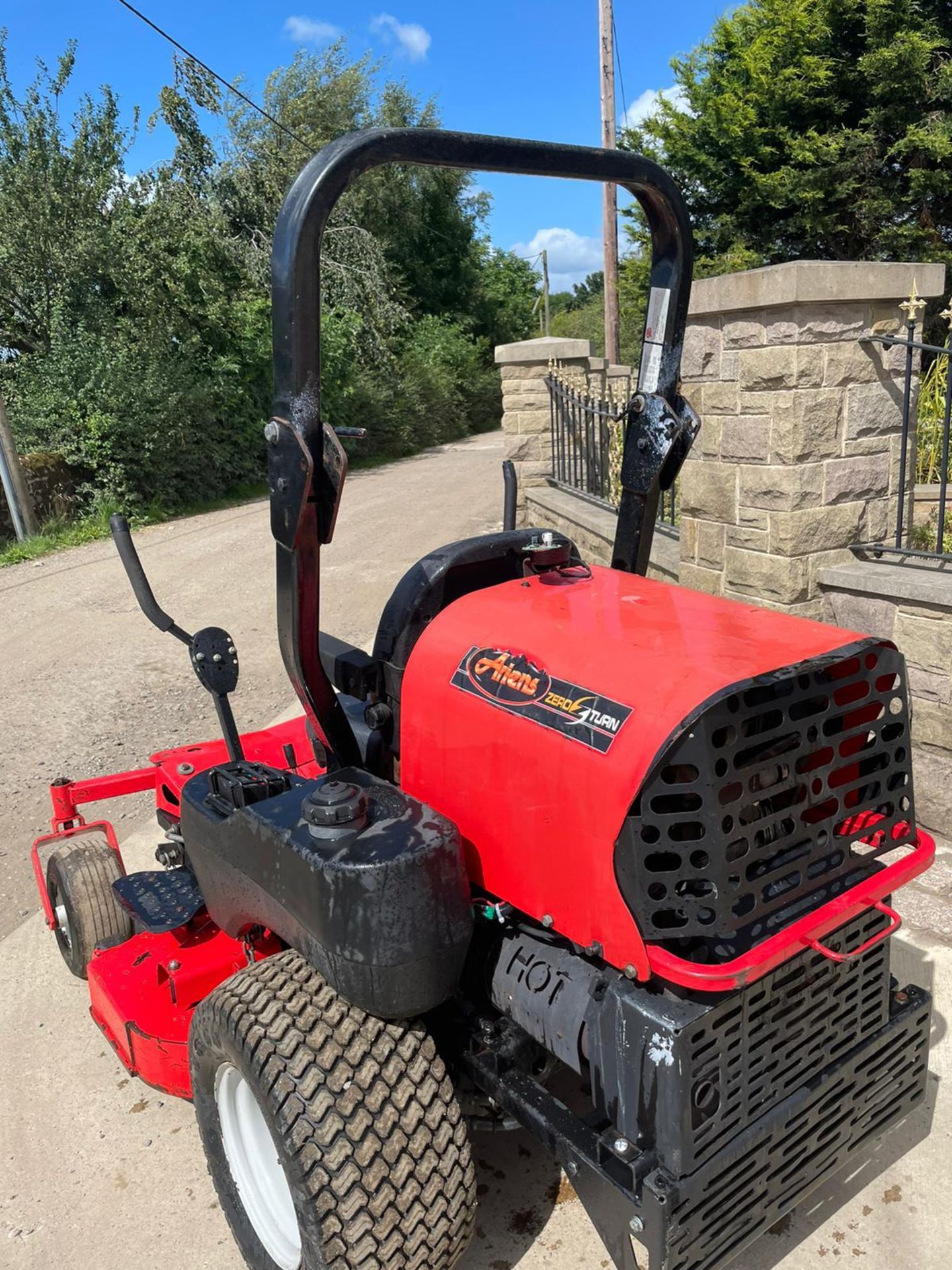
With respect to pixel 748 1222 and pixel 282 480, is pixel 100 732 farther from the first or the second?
pixel 748 1222

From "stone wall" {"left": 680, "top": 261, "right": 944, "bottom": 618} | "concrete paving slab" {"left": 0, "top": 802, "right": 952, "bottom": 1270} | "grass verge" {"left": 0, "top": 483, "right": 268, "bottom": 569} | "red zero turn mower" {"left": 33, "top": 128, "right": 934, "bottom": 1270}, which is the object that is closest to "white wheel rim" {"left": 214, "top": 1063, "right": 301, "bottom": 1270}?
"red zero turn mower" {"left": 33, "top": 128, "right": 934, "bottom": 1270}

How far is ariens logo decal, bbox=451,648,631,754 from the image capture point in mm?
1638

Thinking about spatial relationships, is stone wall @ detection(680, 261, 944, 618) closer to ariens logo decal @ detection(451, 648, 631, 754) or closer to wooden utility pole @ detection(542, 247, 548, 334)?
ariens logo decal @ detection(451, 648, 631, 754)

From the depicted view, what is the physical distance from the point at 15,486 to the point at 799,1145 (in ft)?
38.1

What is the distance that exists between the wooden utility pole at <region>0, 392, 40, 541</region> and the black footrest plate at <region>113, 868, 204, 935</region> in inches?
382

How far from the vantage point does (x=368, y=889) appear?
169 centimetres

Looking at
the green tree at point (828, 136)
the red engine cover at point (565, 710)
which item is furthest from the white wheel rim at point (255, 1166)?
the green tree at point (828, 136)

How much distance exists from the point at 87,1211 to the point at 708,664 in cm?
207

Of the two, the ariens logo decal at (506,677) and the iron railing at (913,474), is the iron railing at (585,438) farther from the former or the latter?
the ariens logo decal at (506,677)

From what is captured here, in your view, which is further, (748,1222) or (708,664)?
(748,1222)

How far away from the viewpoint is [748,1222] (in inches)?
69.6

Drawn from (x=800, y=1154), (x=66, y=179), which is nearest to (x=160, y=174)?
(x=66, y=179)

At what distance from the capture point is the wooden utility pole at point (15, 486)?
11.0 meters

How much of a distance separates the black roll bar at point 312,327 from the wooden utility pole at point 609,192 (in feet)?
44.7
